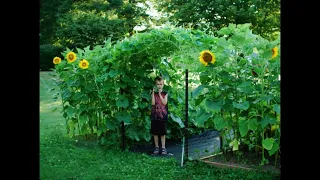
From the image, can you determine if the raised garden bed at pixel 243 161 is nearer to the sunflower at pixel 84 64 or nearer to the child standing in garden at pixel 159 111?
the child standing in garden at pixel 159 111

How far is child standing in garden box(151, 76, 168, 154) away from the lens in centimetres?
456

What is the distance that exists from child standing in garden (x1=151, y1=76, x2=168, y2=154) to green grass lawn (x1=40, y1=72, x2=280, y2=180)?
0.30 m

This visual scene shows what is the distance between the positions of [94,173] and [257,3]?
14.0 m

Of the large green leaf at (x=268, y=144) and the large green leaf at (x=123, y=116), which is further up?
the large green leaf at (x=123, y=116)

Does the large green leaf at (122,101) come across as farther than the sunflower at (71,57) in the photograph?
No

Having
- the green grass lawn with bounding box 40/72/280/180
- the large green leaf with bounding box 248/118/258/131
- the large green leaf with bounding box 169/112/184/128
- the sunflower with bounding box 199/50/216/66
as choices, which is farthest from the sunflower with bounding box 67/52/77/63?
the large green leaf with bounding box 248/118/258/131

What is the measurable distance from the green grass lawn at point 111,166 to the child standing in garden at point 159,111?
30 centimetres

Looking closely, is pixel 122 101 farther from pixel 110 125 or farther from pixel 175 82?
pixel 175 82

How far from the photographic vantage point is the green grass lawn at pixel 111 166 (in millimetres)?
3658

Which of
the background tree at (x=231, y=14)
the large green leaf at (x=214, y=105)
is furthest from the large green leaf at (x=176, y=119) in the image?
the background tree at (x=231, y=14)

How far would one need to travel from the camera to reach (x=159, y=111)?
180 inches

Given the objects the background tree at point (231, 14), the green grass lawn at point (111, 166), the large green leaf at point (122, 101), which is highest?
the background tree at point (231, 14)
